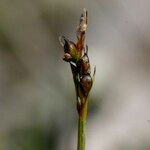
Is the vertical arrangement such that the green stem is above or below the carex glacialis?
below

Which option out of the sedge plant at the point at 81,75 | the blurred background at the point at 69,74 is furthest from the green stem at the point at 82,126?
the blurred background at the point at 69,74

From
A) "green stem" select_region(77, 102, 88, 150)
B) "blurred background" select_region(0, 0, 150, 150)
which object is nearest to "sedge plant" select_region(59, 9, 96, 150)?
"green stem" select_region(77, 102, 88, 150)

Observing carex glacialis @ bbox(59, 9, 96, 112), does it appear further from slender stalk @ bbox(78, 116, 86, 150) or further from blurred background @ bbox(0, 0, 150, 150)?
blurred background @ bbox(0, 0, 150, 150)

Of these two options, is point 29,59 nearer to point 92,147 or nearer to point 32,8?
point 32,8

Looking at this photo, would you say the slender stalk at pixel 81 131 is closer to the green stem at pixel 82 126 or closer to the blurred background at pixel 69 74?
the green stem at pixel 82 126

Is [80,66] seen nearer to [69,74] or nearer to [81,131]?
[81,131]

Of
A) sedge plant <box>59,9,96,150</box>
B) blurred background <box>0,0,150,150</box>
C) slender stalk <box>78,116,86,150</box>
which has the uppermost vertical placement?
blurred background <box>0,0,150,150</box>

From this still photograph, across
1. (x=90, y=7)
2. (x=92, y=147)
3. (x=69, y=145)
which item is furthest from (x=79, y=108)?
(x=90, y=7)

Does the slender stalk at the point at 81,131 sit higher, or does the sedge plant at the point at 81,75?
the sedge plant at the point at 81,75

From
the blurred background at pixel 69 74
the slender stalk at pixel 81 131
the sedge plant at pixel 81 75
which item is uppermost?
the blurred background at pixel 69 74
